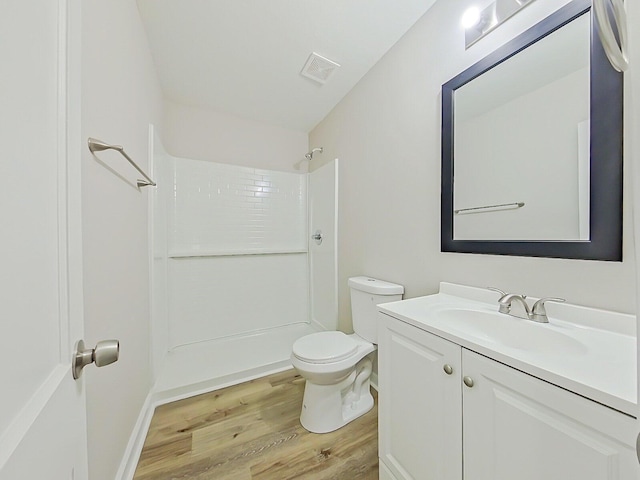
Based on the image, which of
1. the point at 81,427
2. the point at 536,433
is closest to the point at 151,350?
the point at 81,427

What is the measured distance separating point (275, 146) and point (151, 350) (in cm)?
214

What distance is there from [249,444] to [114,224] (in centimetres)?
126

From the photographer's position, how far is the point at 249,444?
1.28 meters

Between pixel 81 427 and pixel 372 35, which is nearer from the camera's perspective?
pixel 81 427

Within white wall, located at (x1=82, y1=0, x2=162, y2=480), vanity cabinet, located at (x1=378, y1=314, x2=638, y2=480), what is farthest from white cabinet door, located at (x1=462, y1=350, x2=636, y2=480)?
white wall, located at (x1=82, y1=0, x2=162, y2=480)

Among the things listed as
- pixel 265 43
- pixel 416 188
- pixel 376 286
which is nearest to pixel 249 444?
pixel 376 286

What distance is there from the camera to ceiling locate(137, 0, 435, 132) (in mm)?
1309

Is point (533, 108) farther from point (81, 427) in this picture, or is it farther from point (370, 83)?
point (81, 427)

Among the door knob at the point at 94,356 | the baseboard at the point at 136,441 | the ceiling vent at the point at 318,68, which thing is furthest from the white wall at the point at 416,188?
the baseboard at the point at 136,441

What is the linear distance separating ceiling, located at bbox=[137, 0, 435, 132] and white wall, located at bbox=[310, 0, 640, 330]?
15 centimetres

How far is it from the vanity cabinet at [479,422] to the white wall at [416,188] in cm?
44

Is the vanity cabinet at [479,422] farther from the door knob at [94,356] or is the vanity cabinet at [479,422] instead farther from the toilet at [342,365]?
the door knob at [94,356]

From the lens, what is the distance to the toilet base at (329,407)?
1363 mm

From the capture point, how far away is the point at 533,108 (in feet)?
3.14
